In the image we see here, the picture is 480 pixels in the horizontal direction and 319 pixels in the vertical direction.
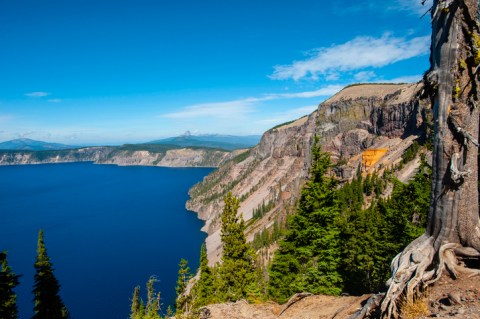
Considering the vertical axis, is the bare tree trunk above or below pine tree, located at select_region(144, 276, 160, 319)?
above

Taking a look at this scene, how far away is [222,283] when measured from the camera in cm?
3173

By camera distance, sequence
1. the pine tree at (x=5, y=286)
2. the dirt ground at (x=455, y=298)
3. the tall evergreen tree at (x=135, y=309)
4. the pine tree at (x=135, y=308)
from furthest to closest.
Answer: the pine tree at (x=135, y=308) < the tall evergreen tree at (x=135, y=309) < the pine tree at (x=5, y=286) < the dirt ground at (x=455, y=298)

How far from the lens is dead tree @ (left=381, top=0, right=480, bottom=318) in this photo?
9.98 m

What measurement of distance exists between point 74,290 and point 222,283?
119 meters

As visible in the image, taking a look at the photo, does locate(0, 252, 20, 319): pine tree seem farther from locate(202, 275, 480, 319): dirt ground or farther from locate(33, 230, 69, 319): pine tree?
locate(202, 275, 480, 319): dirt ground

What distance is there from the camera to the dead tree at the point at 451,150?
32.8 feet

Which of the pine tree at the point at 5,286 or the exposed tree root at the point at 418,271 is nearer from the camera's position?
the exposed tree root at the point at 418,271

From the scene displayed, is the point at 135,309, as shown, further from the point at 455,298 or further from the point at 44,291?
the point at 455,298

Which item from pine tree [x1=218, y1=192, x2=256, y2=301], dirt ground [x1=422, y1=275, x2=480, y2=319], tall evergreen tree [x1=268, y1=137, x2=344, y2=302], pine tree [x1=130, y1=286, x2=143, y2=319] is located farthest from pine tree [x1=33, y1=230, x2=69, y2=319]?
dirt ground [x1=422, y1=275, x2=480, y2=319]

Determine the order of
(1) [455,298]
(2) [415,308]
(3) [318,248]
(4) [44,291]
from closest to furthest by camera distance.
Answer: (1) [455,298] → (2) [415,308] → (3) [318,248] → (4) [44,291]

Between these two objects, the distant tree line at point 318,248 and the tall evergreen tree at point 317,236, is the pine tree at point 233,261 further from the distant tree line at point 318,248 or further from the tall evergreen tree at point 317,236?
the tall evergreen tree at point 317,236

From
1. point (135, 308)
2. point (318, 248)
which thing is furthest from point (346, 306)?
point (135, 308)

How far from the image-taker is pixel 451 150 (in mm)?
10383

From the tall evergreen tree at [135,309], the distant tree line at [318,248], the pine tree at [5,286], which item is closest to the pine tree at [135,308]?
the tall evergreen tree at [135,309]
